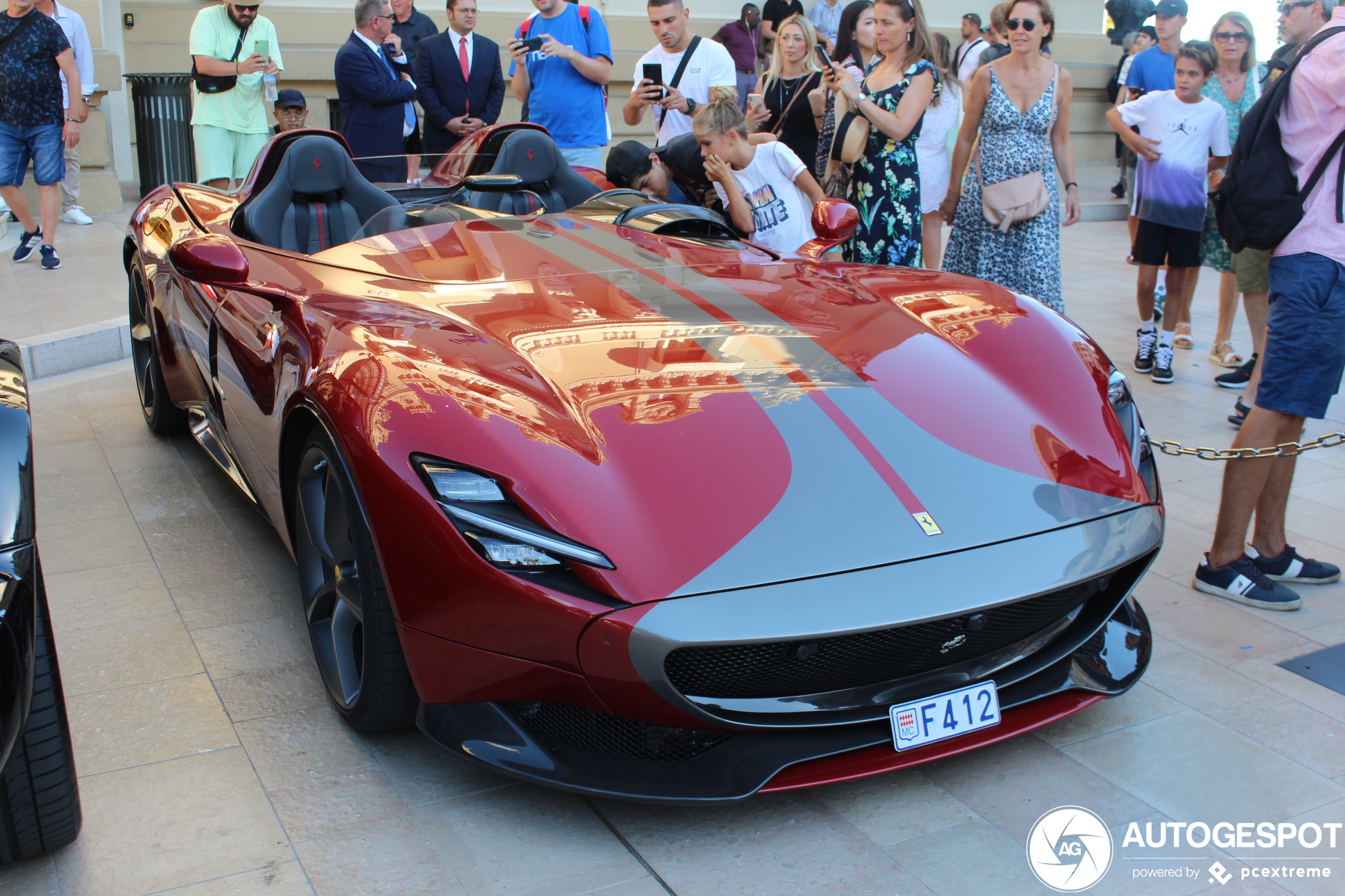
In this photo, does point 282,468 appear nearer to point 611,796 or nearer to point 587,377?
point 587,377

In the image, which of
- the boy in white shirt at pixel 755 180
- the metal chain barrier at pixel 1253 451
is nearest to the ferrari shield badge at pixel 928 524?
the metal chain barrier at pixel 1253 451

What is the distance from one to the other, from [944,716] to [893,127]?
11.4 feet

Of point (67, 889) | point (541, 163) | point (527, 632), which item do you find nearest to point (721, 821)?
point (527, 632)

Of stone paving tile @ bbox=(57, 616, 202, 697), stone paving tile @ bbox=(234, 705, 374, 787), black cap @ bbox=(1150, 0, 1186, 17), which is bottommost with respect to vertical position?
stone paving tile @ bbox=(234, 705, 374, 787)

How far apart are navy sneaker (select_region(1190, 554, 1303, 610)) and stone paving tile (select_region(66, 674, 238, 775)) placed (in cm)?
263

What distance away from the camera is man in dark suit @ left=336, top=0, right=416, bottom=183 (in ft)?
23.0

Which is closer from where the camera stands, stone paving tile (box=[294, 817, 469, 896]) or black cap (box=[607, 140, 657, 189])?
stone paving tile (box=[294, 817, 469, 896])

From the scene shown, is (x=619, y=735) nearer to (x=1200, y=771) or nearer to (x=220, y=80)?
(x=1200, y=771)

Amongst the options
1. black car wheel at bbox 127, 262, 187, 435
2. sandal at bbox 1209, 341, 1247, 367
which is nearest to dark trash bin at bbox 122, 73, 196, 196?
black car wheel at bbox 127, 262, 187, 435

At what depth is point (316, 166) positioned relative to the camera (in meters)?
3.71

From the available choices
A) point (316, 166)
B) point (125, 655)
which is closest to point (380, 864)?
point (125, 655)

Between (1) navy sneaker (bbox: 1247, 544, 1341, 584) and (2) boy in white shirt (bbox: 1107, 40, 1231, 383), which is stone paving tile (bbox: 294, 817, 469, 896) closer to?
(1) navy sneaker (bbox: 1247, 544, 1341, 584)

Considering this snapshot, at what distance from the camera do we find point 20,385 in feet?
7.09

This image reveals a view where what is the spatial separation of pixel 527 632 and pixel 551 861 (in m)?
0.44
